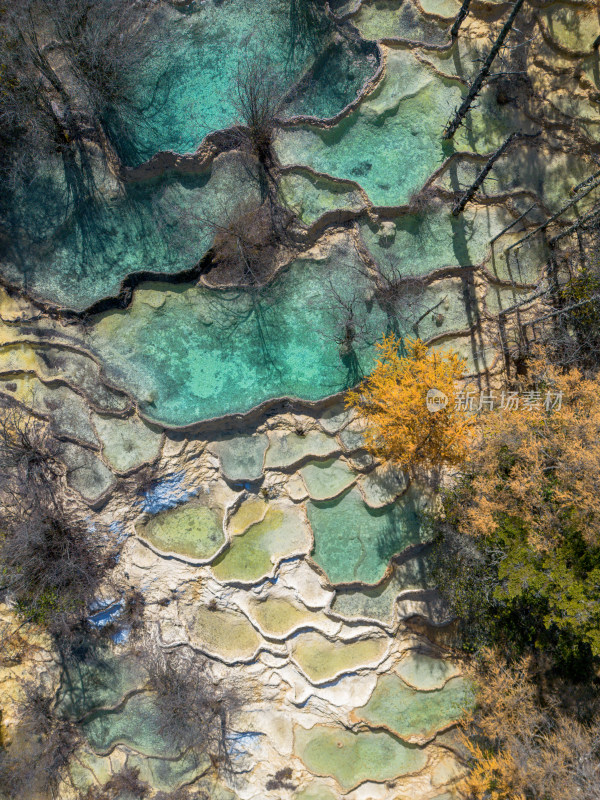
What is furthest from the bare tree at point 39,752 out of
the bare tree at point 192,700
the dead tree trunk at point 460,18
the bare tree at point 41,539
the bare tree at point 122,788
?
the dead tree trunk at point 460,18

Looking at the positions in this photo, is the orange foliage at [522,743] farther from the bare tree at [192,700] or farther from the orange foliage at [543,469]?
the bare tree at [192,700]

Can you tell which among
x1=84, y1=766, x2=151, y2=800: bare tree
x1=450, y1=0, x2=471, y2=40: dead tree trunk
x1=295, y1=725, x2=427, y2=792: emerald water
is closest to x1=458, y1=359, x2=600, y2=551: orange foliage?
x1=295, y1=725, x2=427, y2=792: emerald water

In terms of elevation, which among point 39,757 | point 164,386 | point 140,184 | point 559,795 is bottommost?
point 559,795

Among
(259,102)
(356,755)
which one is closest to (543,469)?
(356,755)

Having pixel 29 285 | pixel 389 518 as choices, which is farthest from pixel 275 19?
pixel 389 518

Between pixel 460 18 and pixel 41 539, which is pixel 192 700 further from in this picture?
pixel 460 18

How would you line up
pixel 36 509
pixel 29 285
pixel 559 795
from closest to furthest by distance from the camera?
pixel 559 795 < pixel 36 509 < pixel 29 285

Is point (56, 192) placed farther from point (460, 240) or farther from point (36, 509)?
point (460, 240)
